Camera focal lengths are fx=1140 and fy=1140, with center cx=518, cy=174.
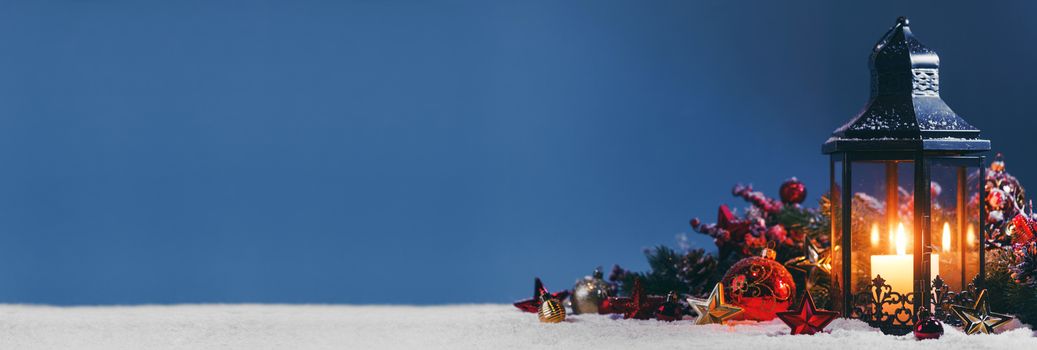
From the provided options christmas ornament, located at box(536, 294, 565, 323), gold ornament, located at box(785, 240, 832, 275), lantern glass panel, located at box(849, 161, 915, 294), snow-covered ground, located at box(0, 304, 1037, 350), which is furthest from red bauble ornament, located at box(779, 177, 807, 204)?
christmas ornament, located at box(536, 294, 565, 323)

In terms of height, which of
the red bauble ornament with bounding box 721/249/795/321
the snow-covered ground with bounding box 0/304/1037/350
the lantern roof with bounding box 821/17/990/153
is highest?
the lantern roof with bounding box 821/17/990/153

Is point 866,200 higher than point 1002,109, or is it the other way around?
point 1002,109

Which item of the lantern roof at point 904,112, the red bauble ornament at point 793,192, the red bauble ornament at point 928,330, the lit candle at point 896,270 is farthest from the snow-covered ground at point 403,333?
the red bauble ornament at point 793,192

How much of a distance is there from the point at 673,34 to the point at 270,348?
2524mm

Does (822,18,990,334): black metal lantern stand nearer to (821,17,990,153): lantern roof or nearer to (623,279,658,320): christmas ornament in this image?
(821,17,990,153): lantern roof

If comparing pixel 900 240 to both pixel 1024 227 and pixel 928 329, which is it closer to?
pixel 1024 227

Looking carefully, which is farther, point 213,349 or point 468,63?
point 468,63

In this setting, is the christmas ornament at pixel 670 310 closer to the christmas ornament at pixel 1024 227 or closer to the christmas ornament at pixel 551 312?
the christmas ornament at pixel 551 312

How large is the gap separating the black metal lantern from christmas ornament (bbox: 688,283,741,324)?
0.82 feet

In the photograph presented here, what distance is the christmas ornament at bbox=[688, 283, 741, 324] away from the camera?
249 centimetres

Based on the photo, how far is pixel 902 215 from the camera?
2562 mm

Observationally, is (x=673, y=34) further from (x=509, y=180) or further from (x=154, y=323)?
(x=154, y=323)

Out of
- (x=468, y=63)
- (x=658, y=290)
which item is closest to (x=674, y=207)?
(x=468, y=63)

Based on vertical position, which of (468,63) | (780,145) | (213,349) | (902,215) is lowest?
(213,349)
